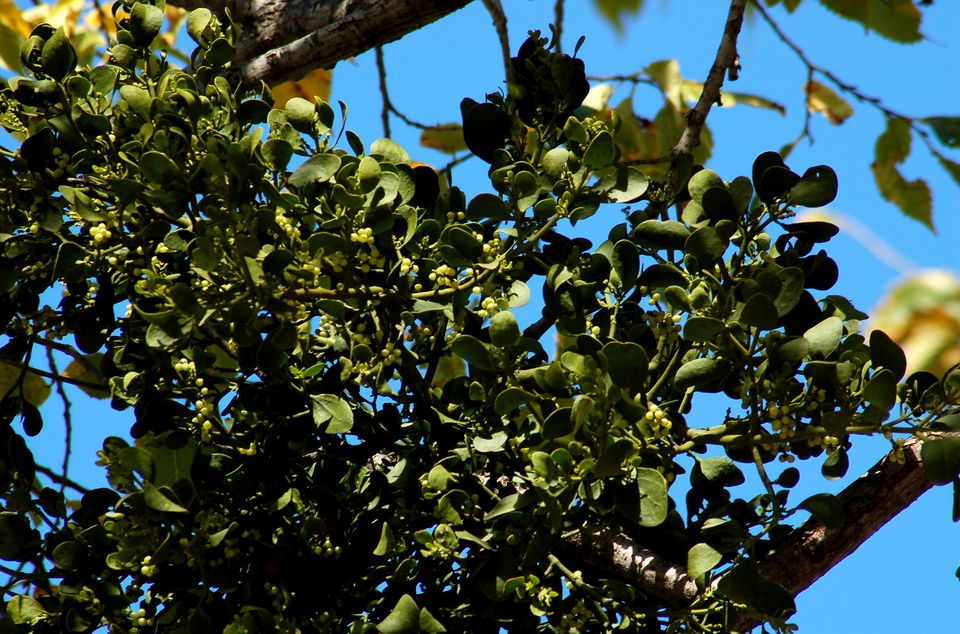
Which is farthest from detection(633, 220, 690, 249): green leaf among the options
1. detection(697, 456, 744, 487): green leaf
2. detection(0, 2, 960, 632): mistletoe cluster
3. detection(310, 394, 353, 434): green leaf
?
detection(310, 394, 353, 434): green leaf

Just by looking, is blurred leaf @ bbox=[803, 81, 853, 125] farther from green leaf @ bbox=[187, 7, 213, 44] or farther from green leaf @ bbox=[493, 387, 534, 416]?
green leaf @ bbox=[493, 387, 534, 416]

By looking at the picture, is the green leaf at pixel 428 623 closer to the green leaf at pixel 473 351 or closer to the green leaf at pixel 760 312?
the green leaf at pixel 473 351

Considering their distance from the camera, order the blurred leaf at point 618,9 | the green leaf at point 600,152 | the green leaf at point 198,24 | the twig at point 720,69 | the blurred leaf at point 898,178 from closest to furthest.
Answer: the blurred leaf at point 618,9 → the green leaf at point 600,152 → the green leaf at point 198,24 → the twig at point 720,69 → the blurred leaf at point 898,178

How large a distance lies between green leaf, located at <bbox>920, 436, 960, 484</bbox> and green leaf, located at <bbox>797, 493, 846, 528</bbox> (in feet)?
0.39

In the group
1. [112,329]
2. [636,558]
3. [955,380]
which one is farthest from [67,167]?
[955,380]

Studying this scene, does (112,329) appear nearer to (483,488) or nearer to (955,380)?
(483,488)

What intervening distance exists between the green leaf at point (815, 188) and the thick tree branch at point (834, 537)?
0.86 feet

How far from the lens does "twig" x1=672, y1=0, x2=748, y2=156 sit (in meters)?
1.48

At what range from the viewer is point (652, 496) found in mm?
833

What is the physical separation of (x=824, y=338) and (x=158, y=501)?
0.60 meters

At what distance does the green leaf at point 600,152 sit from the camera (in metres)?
0.94

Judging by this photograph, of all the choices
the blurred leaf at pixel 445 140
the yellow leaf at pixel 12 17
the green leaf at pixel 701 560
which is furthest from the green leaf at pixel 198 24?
the yellow leaf at pixel 12 17

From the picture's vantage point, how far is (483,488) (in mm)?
945

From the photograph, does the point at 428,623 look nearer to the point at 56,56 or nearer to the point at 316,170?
the point at 316,170
